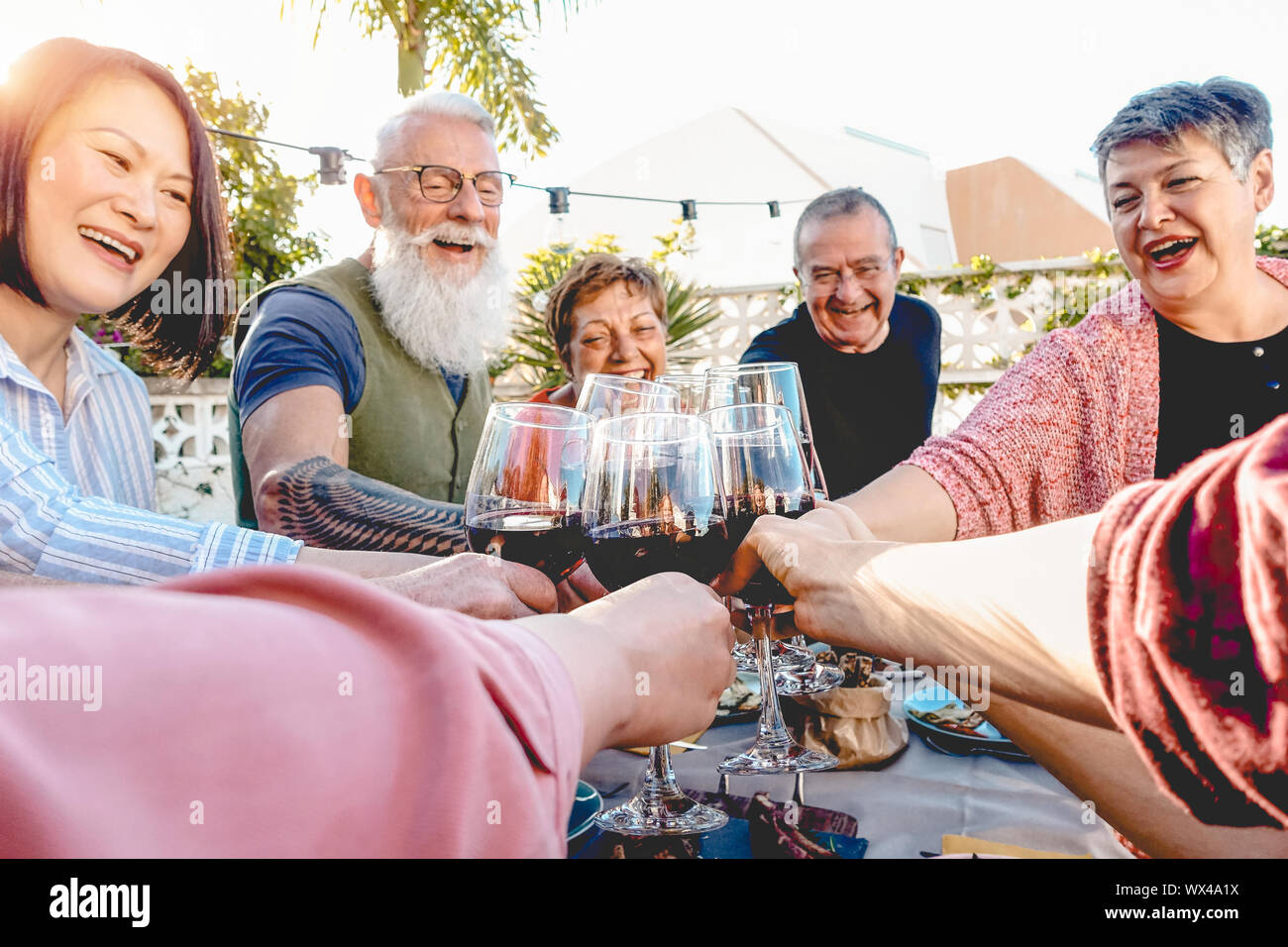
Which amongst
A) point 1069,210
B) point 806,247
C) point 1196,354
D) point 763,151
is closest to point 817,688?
point 1196,354

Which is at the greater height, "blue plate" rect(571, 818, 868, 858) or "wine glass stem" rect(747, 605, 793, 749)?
"wine glass stem" rect(747, 605, 793, 749)

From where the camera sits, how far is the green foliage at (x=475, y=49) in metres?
8.30

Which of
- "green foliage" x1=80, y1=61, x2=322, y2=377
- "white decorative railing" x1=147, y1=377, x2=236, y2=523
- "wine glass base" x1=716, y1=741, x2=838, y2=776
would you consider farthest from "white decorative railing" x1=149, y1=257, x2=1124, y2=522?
"wine glass base" x1=716, y1=741, x2=838, y2=776

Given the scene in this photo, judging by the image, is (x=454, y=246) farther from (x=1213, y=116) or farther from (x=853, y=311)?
(x=1213, y=116)

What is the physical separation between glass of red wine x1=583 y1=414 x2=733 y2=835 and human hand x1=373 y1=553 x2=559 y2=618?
0.13 m

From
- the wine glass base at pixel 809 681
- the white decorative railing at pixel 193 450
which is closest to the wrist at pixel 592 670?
the wine glass base at pixel 809 681

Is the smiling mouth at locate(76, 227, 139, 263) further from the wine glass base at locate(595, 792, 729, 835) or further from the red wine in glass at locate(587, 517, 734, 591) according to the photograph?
the wine glass base at locate(595, 792, 729, 835)

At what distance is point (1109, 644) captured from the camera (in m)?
0.55

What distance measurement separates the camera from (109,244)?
1.97 meters

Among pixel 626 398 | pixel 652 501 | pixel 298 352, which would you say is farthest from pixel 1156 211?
pixel 298 352

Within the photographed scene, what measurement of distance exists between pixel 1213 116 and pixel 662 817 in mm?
2102

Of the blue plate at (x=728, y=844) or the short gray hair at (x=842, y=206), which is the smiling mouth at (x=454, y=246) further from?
the blue plate at (x=728, y=844)

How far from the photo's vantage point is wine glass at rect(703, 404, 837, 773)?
115 cm

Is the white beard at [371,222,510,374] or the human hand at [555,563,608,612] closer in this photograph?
the human hand at [555,563,608,612]
